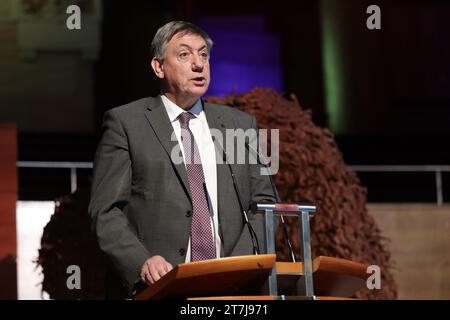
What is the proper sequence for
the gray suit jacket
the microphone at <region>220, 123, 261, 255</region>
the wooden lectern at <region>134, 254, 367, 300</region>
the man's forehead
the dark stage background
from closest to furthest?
1. the wooden lectern at <region>134, 254, 367, 300</region>
2. the microphone at <region>220, 123, 261, 255</region>
3. the gray suit jacket
4. the man's forehead
5. the dark stage background

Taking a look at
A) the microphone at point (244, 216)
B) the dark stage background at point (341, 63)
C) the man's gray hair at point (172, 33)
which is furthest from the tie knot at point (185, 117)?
the dark stage background at point (341, 63)

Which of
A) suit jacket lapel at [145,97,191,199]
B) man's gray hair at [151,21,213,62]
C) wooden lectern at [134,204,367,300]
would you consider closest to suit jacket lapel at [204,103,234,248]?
suit jacket lapel at [145,97,191,199]

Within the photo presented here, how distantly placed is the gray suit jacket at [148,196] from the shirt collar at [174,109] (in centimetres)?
3

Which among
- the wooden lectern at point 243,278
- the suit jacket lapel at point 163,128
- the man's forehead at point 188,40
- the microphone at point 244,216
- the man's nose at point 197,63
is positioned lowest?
the wooden lectern at point 243,278

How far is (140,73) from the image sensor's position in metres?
8.33

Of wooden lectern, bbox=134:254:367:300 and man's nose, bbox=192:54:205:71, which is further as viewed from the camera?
man's nose, bbox=192:54:205:71

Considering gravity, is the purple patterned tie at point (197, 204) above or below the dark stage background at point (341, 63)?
below

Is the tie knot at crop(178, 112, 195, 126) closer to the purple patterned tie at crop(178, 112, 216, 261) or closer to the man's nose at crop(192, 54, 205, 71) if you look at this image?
the purple patterned tie at crop(178, 112, 216, 261)

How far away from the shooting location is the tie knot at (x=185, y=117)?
406cm

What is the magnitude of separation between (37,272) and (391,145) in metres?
3.73

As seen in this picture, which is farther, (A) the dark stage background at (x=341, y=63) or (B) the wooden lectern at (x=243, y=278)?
(A) the dark stage background at (x=341, y=63)

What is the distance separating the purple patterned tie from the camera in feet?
12.5

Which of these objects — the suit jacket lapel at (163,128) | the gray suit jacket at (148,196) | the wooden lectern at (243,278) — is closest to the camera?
the wooden lectern at (243,278)

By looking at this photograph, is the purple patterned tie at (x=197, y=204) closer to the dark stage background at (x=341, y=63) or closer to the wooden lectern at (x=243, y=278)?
the wooden lectern at (x=243, y=278)
